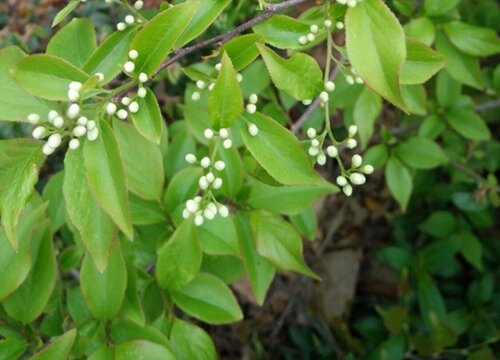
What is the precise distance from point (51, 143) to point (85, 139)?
60 mm

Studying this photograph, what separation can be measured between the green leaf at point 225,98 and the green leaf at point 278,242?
403 millimetres

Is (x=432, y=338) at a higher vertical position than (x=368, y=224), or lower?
higher

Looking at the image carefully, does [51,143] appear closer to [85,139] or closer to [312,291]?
[85,139]

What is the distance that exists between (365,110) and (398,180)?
25 centimetres

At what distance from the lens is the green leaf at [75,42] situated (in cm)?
130

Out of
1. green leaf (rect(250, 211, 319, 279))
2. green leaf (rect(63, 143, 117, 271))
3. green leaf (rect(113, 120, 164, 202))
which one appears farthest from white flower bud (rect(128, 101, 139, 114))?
green leaf (rect(250, 211, 319, 279))

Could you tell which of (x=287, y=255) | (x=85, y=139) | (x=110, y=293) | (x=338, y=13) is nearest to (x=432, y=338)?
(x=287, y=255)

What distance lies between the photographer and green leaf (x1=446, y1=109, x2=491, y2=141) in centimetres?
190

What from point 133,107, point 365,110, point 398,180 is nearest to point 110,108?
point 133,107

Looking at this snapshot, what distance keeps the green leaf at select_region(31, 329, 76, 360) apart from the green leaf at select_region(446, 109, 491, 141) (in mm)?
1296

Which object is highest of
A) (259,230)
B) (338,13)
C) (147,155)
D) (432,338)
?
(338,13)

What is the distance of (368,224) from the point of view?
2.76m

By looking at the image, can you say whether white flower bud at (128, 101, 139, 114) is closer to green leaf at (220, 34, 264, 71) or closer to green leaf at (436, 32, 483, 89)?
green leaf at (220, 34, 264, 71)

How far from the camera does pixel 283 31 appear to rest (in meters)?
1.18
